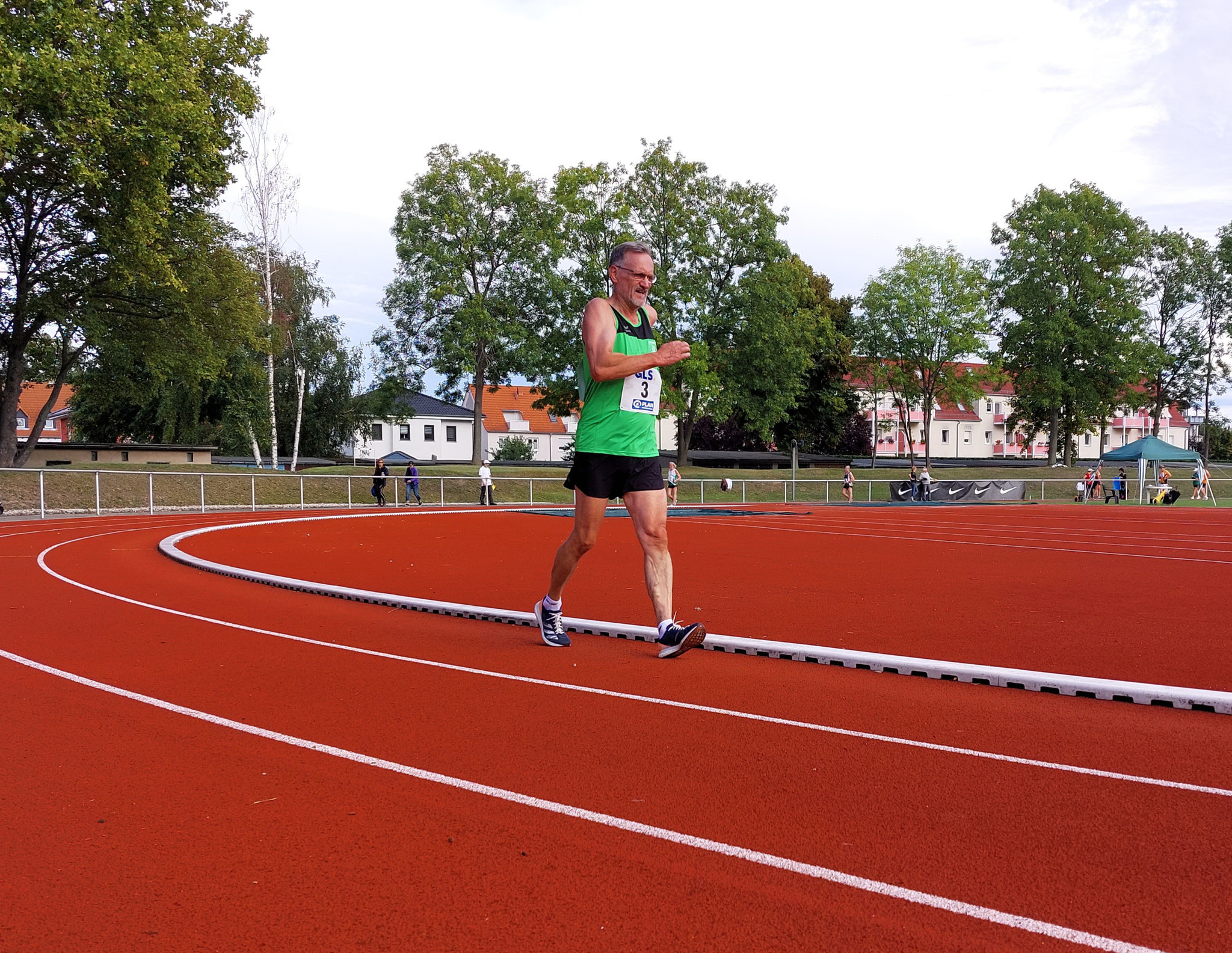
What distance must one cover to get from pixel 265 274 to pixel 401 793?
128 ft

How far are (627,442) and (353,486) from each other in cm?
3108

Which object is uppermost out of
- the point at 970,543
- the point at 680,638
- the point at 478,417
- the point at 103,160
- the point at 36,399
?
the point at 103,160

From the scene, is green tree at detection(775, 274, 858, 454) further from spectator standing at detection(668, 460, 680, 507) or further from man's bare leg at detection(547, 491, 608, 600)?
man's bare leg at detection(547, 491, 608, 600)

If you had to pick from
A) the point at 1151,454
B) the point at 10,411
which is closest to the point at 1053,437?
the point at 1151,454

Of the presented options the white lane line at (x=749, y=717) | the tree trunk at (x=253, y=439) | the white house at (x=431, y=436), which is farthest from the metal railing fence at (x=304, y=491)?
the white house at (x=431, y=436)

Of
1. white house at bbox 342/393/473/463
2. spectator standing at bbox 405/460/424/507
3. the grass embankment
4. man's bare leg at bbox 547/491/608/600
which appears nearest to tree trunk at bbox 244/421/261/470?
the grass embankment

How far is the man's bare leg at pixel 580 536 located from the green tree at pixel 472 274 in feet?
125

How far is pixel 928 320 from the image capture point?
51.9m

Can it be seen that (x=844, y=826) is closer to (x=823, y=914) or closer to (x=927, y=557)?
(x=823, y=914)

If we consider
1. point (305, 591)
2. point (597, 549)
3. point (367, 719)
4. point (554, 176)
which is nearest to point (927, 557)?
point (597, 549)

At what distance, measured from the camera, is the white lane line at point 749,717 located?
3229 millimetres

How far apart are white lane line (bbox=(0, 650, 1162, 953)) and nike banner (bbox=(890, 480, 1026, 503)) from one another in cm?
3437

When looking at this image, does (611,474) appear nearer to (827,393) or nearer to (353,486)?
(353,486)

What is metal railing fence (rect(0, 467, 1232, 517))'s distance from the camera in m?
25.7
